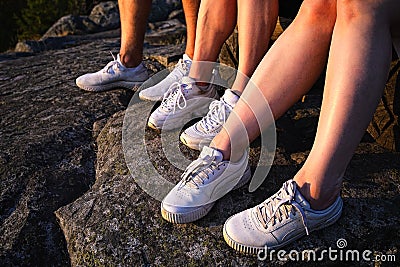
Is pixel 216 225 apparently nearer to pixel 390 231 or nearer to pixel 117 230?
pixel 117 230

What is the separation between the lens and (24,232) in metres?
1.83

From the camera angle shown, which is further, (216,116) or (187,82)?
(187,82)

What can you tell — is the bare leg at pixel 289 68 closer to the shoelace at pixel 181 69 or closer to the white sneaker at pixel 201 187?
the white sneaker at pixel 201 187

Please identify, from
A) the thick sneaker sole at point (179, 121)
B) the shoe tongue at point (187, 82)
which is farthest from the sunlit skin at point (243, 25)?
the thick sneaker sole at point (179, 121)

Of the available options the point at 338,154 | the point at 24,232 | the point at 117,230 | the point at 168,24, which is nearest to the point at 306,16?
the point at 338,154

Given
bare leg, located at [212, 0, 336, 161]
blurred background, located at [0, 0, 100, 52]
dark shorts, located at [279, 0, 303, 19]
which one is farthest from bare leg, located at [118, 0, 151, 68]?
blurred background, located at [0, 0, 100, 52]

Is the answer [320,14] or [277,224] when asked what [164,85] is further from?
[277,224]

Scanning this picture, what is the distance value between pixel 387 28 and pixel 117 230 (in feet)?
3.36

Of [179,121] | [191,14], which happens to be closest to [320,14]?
[179,121]

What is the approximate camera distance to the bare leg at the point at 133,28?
9.01 feet

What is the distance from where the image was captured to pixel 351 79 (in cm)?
144

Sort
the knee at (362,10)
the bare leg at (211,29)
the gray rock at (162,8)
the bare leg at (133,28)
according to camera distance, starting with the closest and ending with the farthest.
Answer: the knee at (362,10) < the bare leg at (211,29) < the bare leg at (133,28) < the gray rock at (162,8)

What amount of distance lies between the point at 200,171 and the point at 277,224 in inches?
12.6

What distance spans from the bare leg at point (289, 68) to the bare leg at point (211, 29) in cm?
47
